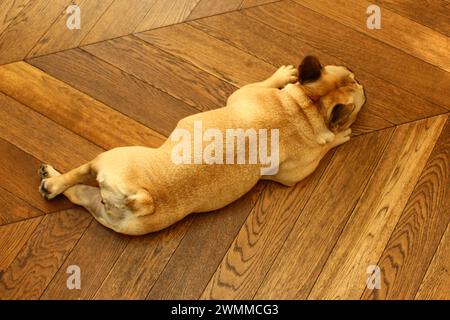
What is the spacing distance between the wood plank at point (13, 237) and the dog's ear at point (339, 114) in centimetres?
97

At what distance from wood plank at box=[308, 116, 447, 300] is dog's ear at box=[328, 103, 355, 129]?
27cm

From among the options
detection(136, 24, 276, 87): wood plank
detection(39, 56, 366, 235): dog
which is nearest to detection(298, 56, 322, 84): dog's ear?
detection(39, 56, 366, 235): dog

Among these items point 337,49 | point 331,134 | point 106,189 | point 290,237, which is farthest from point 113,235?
point 337,49

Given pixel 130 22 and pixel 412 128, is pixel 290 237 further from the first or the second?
pixel 130 22

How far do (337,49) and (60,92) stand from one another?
1.00 meters

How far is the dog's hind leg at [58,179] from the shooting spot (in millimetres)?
1594

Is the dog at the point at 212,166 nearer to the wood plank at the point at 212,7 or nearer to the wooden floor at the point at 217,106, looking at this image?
the wooden floor at the point at 217,106

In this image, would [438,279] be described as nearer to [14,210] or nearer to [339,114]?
[339,114]

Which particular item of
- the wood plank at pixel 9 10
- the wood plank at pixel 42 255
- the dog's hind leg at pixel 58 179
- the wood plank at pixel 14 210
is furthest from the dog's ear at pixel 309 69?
the wood plank at pixel 9 10

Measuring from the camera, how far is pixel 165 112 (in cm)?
182

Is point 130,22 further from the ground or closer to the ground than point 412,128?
further from the ground

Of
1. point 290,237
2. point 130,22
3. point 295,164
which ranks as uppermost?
point 130,22

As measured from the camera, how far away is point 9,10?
1.95 m

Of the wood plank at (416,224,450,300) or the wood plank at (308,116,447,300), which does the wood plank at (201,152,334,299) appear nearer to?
the wood plank at (308,116,447,300)
